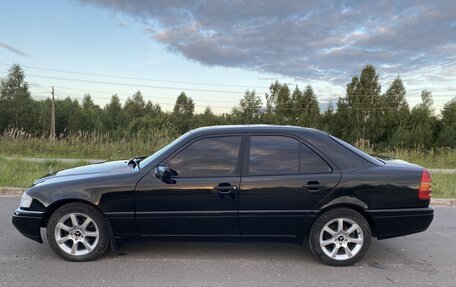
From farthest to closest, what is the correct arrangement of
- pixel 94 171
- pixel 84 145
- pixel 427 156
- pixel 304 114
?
pixel 304 114 < pixel 84 145 < pixel 427 156 < pixel 94 171

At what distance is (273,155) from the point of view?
182 inches

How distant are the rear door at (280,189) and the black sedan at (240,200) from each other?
1 cm

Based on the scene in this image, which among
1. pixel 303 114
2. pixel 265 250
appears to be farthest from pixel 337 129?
pixel 265 250

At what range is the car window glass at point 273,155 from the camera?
4.57m

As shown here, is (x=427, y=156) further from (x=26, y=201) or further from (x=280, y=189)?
(x=26, y=201)

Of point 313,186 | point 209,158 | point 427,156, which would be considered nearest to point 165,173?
point 209,158

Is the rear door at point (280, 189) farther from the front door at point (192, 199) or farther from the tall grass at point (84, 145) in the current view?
the tall grass at point (84, 145)

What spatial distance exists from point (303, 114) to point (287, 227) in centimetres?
5893

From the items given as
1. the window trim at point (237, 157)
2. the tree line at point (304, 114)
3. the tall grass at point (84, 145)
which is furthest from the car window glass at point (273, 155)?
the tree line at point (304, 114)

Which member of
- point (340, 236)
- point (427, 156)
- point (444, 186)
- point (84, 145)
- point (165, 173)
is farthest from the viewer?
point (84, 145)

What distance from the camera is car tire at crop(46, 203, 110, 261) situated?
14.9 ft

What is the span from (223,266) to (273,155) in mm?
1380

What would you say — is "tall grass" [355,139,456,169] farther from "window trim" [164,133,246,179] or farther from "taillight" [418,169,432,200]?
"window trim" [164,133,246,179]

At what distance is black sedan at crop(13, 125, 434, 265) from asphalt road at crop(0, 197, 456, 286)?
0.84ft
